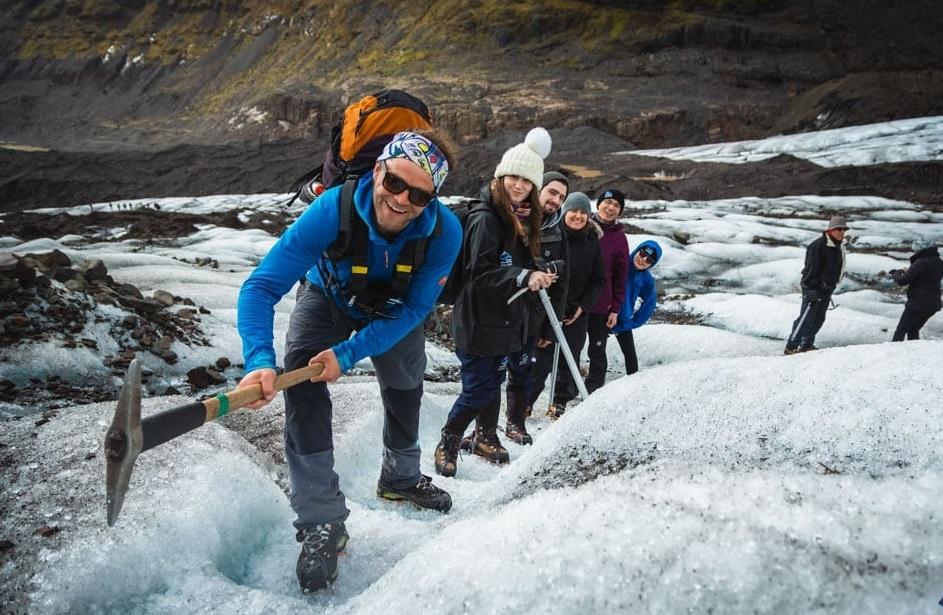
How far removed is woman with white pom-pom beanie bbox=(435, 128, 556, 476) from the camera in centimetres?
315

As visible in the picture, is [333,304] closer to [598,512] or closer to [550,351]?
[598,512]

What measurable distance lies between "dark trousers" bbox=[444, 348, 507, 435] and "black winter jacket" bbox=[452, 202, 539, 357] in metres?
0.09

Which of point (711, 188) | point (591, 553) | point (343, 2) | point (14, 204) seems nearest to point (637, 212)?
point (711, 188)

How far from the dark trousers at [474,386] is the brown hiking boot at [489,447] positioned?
0.82ft

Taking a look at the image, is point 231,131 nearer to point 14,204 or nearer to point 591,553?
point 14,204

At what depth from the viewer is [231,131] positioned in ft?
155

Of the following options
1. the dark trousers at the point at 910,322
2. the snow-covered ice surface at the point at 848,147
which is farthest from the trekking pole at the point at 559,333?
the snow-covered ice surface at the point at 848,147

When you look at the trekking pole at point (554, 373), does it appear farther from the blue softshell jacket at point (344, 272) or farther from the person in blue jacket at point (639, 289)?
the blue softshell jacket at point (344, 272)

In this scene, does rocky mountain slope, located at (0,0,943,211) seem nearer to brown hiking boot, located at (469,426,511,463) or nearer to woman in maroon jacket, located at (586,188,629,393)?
woman in maroon jacket, located at (586,188,629,393)

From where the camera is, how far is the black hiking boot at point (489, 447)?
354cm

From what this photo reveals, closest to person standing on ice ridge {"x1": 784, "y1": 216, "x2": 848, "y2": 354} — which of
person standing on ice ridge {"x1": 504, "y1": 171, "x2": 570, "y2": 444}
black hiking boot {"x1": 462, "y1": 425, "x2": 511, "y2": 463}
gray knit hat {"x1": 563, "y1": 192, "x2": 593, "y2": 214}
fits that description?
gray knit hat {"x1": 563, "y1": 192, "x2": 593, "y2": 214}

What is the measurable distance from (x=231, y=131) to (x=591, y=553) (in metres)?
52.1

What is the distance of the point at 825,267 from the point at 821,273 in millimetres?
91

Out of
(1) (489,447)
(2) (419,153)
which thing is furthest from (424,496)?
(2) (419,153)
